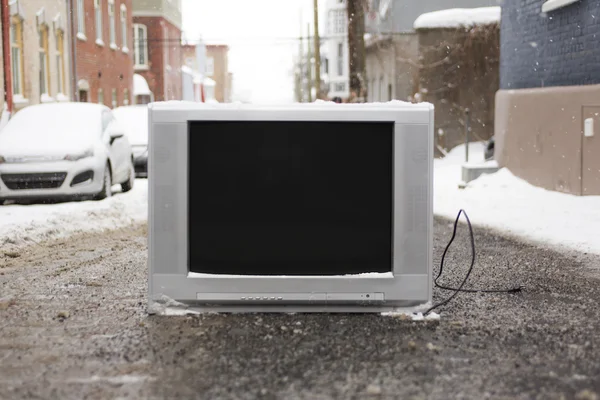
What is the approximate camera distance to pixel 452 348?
439cm

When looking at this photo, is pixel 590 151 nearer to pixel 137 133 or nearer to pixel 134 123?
pixel 137 133

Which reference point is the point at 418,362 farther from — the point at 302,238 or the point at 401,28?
the point at 401,28

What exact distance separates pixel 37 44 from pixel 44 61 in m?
0.99

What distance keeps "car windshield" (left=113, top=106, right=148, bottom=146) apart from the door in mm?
9222

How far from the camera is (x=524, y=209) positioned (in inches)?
478

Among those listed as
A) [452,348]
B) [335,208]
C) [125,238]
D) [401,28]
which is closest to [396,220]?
[335,208]

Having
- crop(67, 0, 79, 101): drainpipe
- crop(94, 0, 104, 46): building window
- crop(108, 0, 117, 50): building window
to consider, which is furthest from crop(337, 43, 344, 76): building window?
crop(67, 0, 79, 101): drainpipe

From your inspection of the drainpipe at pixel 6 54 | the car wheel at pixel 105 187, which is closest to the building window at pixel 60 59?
the drainpipe at pixel 6 54

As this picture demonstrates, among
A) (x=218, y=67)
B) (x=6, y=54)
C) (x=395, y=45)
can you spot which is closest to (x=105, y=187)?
(x=6, y=54)

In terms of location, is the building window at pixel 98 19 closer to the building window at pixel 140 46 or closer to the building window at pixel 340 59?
the building window at pixel 140 46

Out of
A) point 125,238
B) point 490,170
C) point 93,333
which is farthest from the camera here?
point 490,170

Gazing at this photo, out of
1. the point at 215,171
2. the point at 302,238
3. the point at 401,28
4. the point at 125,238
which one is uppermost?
the point at 401,28

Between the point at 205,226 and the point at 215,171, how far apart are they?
0.28 metres

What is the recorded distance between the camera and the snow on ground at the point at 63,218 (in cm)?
954
